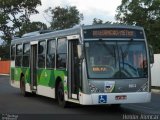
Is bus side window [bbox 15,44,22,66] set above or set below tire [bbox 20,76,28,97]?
above

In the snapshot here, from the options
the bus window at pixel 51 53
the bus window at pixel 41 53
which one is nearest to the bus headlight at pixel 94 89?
the bus window at pixel 51 53

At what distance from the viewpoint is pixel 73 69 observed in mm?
16859

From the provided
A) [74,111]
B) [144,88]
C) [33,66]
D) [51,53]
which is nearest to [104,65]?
[144,88]

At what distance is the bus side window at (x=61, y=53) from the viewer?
17703 mm

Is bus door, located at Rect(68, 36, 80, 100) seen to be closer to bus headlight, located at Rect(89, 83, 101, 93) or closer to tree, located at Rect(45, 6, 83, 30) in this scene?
bus headlight, located at Rect(89, 83, 101, 93)

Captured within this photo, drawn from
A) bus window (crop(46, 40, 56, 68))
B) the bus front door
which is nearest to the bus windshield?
bus window (crop(46, 40, 56, 68))

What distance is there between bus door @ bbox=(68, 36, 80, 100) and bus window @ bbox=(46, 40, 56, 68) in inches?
78.7

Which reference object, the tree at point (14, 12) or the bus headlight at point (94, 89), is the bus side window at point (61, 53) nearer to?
the bus headlight at point (94, 89)

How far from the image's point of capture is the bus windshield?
1547 cm

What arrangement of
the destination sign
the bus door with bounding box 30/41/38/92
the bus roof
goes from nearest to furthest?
the destination sign
the bus roof
the bus door with bounding box 30/41/38/92

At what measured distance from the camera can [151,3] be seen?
6556cm

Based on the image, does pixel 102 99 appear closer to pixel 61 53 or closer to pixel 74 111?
pixel 74 111

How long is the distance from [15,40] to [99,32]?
→ 34.7 feet

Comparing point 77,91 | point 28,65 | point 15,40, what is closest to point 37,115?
point 77,91
